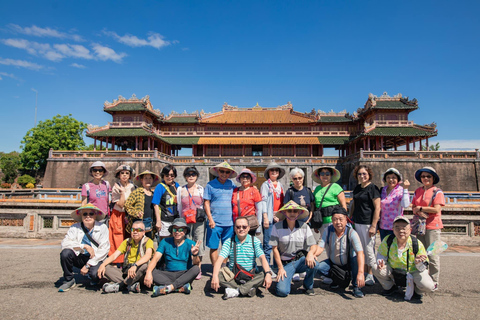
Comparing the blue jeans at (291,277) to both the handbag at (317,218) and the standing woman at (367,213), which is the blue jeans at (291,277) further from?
the standing woman at (367,213)

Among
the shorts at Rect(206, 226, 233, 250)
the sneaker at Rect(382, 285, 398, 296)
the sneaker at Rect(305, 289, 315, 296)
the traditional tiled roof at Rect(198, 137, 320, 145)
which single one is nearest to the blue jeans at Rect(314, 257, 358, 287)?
the sneaker at Rect(305, 289, 315, 296)

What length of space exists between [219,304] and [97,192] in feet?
9.81

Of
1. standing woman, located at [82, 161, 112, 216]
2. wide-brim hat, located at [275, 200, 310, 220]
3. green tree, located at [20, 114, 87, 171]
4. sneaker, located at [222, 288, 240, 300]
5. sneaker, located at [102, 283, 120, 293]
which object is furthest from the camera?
green tree, located at [20, 114, 87, 171]

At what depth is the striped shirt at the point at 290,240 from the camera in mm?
4160

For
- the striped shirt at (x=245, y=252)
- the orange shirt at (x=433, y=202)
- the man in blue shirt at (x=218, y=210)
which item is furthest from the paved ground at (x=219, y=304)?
the orange shirt at (x=433, y=202)

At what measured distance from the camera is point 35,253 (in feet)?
20.1

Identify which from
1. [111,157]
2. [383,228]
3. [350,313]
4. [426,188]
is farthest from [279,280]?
[111,157]

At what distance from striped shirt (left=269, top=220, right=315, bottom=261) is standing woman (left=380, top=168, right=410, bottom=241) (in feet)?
4.31

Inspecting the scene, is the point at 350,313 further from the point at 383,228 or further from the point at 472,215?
the point at 472,215

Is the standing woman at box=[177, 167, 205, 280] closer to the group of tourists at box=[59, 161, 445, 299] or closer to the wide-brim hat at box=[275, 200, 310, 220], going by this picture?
the group of tourists at box=[59, 161, 445, 299]

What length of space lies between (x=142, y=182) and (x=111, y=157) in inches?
942

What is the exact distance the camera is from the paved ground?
128 inches

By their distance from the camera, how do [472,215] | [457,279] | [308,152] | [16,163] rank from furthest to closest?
[16,163]
[308,152]
[472,215]
[457,279]

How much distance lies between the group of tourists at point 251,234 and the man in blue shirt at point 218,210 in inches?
0.7
